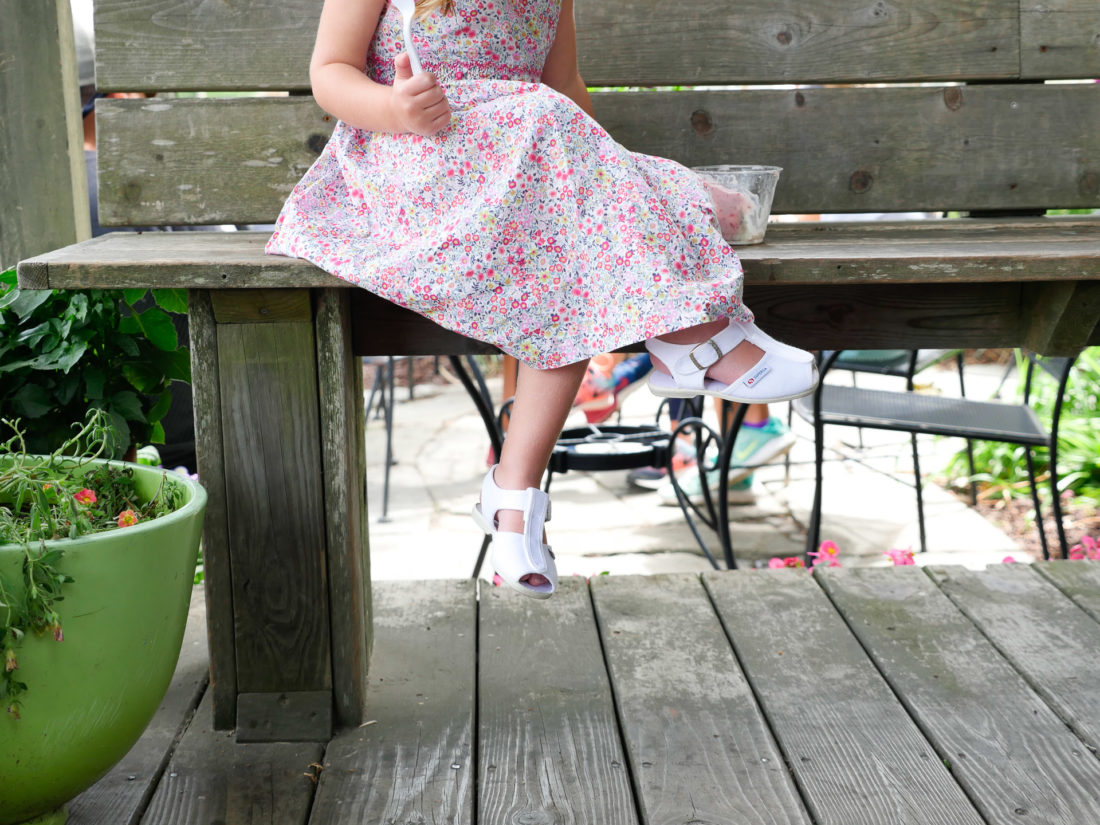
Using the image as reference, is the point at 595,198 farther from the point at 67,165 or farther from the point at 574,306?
the point at 67,165

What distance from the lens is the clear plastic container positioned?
1.71 metres

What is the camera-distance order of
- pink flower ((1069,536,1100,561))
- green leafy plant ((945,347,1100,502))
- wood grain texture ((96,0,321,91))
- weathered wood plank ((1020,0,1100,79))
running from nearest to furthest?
1. wood grain texture ((96,0,321,91))
2. weathered wood plank ((1020,0,1100,79))
3. pink flower ((1069,536,1100,561))
4. green leafy plant ((945,347,1100,502))

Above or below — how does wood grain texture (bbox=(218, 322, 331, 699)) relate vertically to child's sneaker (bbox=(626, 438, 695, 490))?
above

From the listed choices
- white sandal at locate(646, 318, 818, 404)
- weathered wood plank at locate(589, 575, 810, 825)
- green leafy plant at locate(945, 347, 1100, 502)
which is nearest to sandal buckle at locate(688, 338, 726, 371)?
white sandal at locate(646, 318, 818, 404)

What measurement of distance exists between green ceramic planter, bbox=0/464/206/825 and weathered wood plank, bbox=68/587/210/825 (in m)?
0.08

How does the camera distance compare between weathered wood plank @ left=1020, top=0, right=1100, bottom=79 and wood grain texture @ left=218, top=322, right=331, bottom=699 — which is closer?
wood grain texture @ left=218, top=322, right=331, bottom=699

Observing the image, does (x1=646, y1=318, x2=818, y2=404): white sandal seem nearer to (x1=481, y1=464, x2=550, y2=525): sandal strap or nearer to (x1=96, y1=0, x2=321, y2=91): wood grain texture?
(x1=481, y1=464, x2=550, y2=525): sandal strap

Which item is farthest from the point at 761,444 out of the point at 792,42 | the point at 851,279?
the point at 851,279

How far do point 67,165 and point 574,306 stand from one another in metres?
1.29

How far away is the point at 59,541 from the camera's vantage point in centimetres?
127

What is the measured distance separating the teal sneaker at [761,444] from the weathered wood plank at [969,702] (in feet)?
5.87

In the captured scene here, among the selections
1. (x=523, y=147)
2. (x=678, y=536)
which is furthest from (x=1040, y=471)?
(x=523, y=147)

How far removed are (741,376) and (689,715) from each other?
22.0 inches

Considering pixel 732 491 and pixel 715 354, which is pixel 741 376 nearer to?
pixel 715 354
